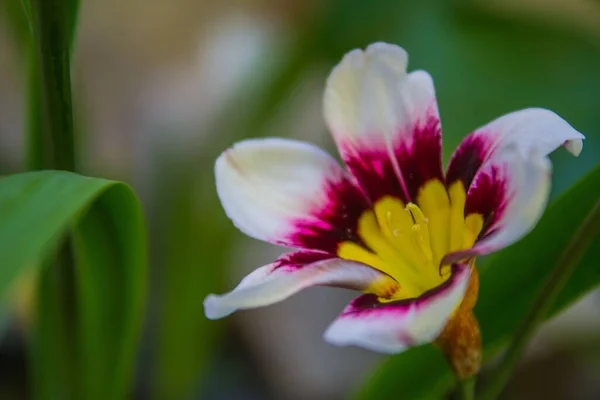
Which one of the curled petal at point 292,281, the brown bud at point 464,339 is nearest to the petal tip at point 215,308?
the curled petal at point 292,281

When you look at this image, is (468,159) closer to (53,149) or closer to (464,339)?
(464,339)

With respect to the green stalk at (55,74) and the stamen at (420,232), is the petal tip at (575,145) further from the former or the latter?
the green stalk at (55,74)

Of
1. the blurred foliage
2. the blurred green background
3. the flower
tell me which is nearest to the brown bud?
the flower

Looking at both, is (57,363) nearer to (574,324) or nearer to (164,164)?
(164,164)

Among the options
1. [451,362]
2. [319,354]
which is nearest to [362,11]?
[319,354]

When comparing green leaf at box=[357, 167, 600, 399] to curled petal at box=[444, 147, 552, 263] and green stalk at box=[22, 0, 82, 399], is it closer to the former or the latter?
curled petal at box=[444, 147, 552, 263]

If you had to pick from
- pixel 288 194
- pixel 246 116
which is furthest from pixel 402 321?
pixel 246 116
